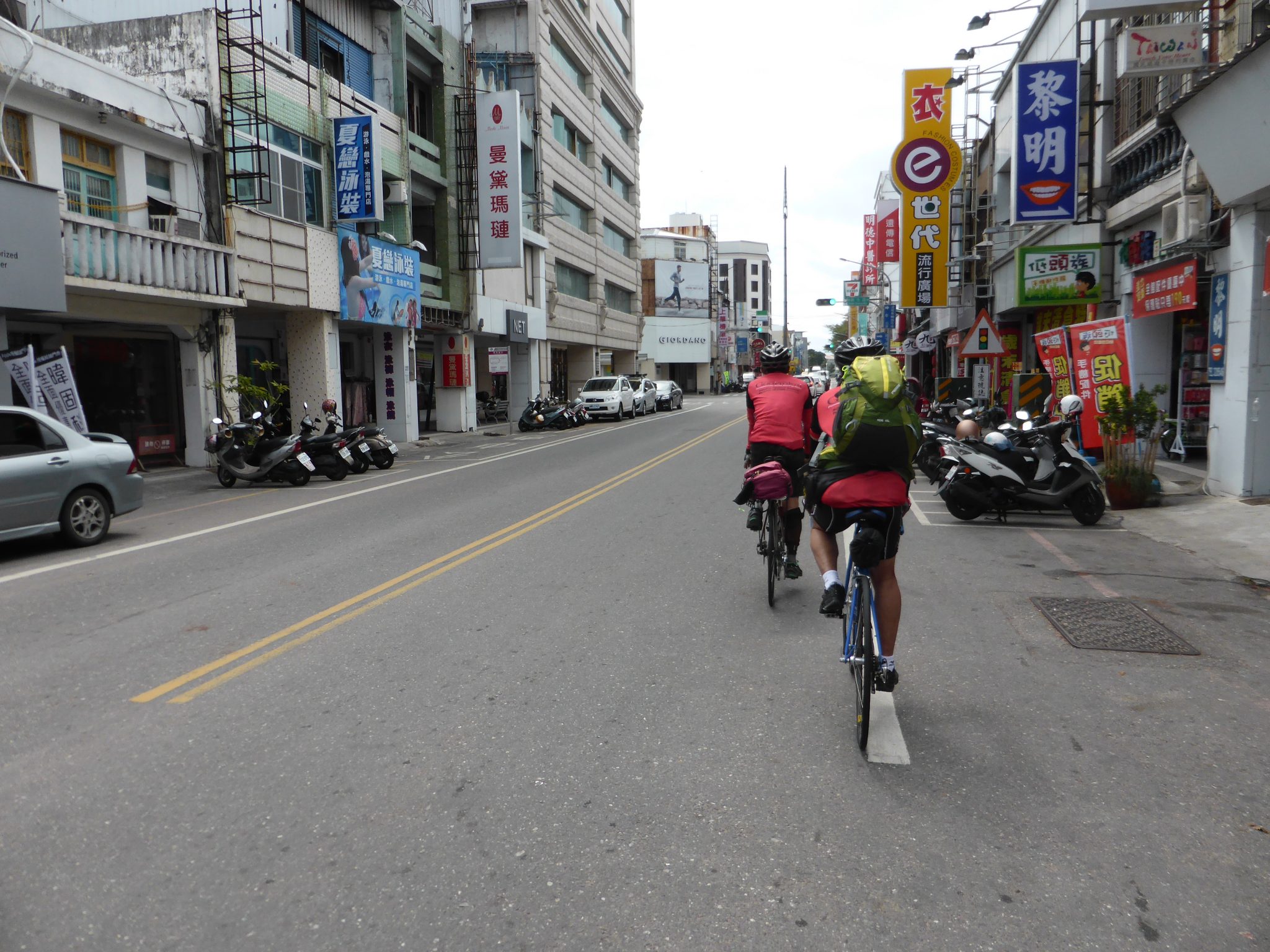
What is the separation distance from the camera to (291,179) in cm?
2323

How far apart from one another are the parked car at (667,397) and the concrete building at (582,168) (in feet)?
15.2

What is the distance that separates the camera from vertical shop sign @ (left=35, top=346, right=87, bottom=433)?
1502 centimetres

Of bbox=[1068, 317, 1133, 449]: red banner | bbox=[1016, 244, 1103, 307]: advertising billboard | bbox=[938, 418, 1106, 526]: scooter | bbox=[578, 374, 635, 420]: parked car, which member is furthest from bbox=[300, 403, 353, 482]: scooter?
bbox=[578, 374, 635, 420]: parked car

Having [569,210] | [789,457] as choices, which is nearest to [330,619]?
[789,457]

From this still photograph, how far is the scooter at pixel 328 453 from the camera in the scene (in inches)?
674

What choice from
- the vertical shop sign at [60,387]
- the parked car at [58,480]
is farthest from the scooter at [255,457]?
the parked car at [58,480]

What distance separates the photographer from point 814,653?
590 cm

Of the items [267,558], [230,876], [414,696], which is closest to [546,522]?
[267,558]

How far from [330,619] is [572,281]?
43608mm

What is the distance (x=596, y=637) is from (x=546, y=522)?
4.94 meters

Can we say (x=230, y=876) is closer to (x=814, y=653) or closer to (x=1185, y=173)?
(x=814, y=653)

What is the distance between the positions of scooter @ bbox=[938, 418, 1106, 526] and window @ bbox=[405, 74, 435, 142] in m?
24.1

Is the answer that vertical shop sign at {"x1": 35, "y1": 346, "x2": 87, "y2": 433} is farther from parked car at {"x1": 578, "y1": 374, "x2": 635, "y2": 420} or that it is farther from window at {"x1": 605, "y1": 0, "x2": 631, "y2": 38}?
window at {"x1": 605, "y1": 0, "x2": 631, "y2": 38}

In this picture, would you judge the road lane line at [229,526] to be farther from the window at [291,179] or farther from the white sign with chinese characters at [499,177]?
the white sign with chinese characters at [499,177]
